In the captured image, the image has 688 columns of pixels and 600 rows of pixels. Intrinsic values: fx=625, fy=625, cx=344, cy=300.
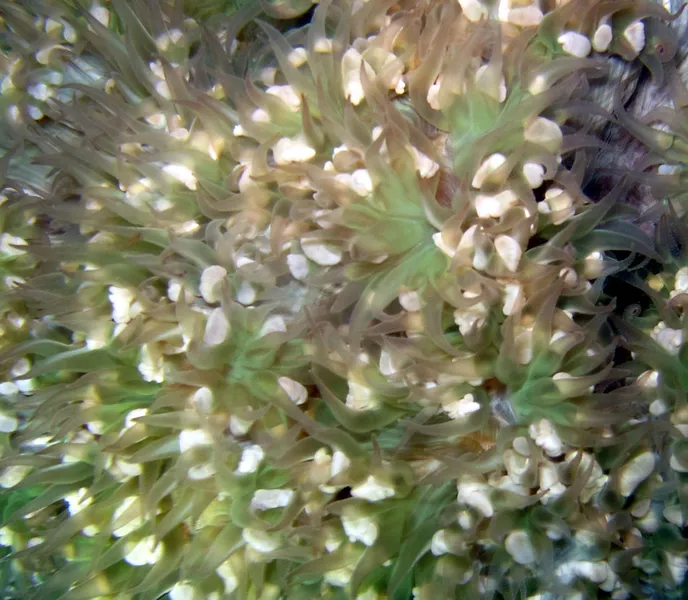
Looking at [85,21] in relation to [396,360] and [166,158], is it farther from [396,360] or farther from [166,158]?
[396,360]

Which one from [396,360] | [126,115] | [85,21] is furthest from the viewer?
[85,21]

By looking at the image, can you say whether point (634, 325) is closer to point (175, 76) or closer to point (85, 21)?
point (175, 76)

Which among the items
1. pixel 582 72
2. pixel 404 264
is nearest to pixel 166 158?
pixel 404 264

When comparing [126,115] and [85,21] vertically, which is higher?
[85,21]

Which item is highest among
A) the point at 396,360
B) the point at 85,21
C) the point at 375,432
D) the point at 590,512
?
the point at 85,21

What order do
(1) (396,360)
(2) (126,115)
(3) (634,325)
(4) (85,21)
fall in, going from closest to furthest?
(1) (396,360) → (3) (634,325) → (2) (126,115) → (4) (85,21)

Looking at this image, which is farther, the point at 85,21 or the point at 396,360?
the point at 85,21
